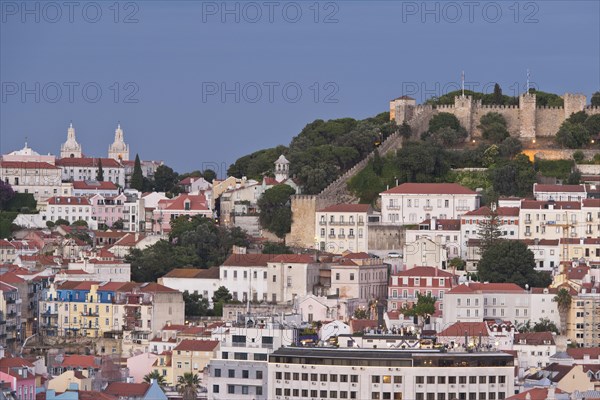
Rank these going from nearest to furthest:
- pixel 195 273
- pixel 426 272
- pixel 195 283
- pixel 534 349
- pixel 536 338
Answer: pixel 534 349
pixel 536 338
pixel 426 272
pixel 195 283
pixel 195 273

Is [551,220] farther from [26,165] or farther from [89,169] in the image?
[89,169]

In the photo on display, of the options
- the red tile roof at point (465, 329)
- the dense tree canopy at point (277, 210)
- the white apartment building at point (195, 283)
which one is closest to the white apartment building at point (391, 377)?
the red tile roof at point (465, 329)

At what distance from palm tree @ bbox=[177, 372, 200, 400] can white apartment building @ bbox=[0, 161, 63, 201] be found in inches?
1361

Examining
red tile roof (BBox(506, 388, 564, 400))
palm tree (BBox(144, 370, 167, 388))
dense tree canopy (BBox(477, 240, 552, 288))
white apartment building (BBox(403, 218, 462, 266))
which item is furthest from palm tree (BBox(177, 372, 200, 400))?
white apartment building (BBox(403, 218, 462, 266))

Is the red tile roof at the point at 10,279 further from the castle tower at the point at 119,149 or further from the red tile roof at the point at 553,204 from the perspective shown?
the castle tower at the point at 119,149

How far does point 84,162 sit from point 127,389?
1773 inches

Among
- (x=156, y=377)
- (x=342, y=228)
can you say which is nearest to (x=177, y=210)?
(x=342, y=228)

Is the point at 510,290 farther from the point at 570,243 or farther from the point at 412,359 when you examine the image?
the point at 412,359

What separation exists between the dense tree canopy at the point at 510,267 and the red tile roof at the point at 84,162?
109 ft

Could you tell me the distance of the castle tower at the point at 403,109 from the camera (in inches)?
3612

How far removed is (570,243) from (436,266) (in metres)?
5.03

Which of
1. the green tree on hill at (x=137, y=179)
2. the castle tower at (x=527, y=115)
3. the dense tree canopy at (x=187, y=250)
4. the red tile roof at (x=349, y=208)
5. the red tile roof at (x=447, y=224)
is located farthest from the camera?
the green tree on hill at (x=137, y=179)

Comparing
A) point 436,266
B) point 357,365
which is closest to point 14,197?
point 436,266

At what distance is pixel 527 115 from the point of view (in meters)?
90.7
